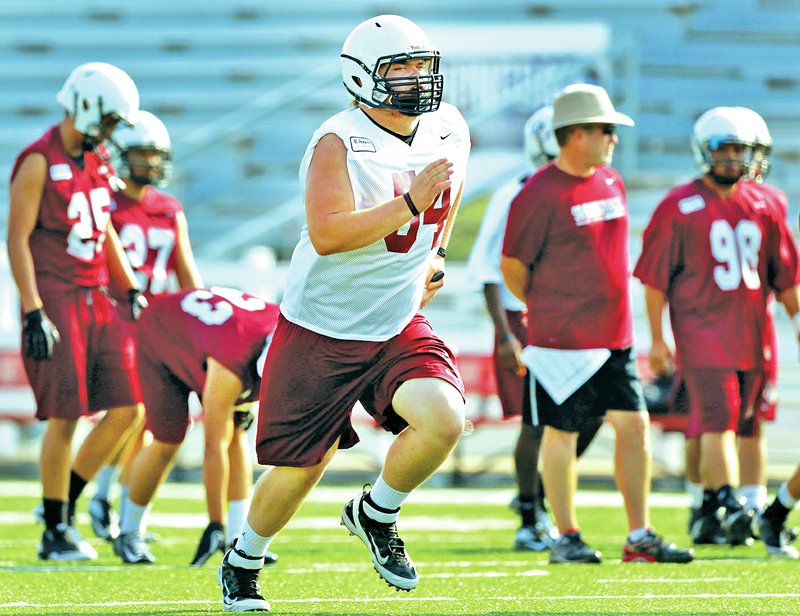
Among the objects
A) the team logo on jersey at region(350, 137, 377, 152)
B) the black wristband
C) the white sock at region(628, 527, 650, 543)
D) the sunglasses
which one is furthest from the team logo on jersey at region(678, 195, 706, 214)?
the black wristband

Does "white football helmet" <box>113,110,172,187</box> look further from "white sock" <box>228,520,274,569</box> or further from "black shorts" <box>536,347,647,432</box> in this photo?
"white sock" <box>228,520,274,569</box>

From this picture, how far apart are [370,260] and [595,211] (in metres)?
1.96

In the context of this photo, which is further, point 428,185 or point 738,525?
point 738,525

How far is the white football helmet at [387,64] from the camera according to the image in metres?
4.45

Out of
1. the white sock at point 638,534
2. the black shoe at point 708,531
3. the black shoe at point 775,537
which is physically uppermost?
the white sock at point 638,534

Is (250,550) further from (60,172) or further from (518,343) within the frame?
(518,343)

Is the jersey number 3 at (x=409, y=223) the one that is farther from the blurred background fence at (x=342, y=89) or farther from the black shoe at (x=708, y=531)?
the blurred background fence at (x=342, y=89)

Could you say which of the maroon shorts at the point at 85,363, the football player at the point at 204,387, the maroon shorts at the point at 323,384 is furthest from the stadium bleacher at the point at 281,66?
the maroon shorts at the point at 323,384

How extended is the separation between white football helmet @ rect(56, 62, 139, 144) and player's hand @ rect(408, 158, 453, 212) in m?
2.50

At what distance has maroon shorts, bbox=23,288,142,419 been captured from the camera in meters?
6.52

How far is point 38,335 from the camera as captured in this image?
633 cm

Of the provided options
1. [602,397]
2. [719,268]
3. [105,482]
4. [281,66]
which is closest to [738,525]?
[602,397]

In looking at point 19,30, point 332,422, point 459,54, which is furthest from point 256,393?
point 19,30

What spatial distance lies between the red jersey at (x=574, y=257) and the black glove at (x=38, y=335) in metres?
1.75
